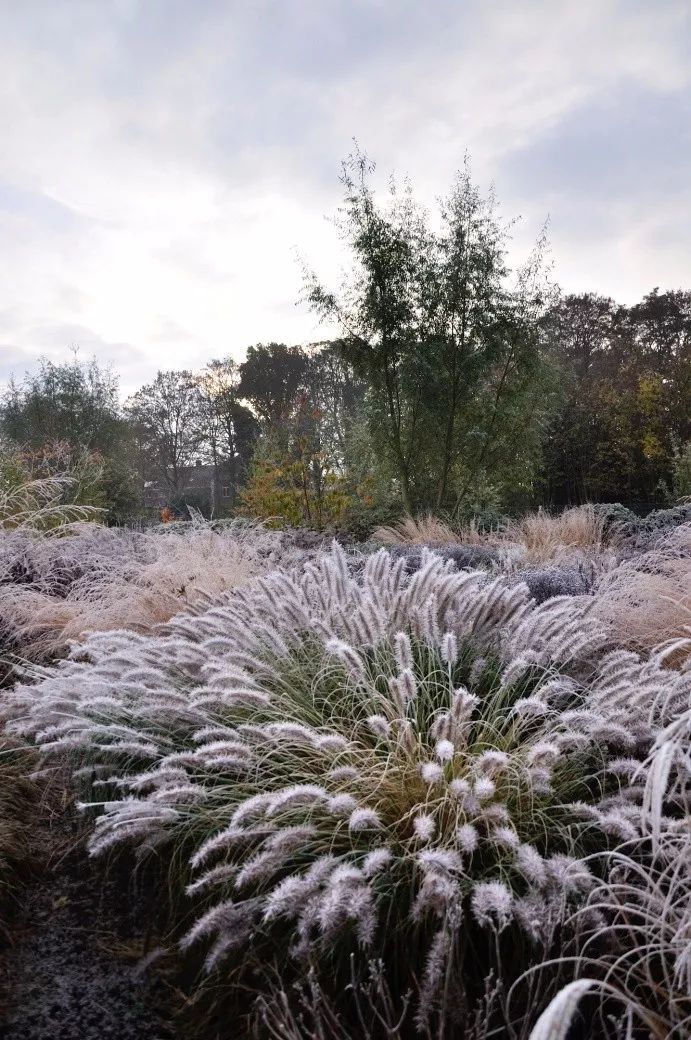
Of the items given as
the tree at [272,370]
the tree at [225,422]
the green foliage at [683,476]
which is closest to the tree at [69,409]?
the tree at [225,422]

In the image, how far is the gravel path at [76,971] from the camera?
5.53 feet

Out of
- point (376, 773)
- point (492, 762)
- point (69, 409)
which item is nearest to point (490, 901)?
point (492, 762)

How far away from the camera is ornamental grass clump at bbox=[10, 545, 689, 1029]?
149cm

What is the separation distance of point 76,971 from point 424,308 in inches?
466

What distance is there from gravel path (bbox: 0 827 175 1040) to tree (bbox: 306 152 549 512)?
34.5 ft

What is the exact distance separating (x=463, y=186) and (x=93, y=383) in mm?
16537

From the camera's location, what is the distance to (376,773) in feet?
6.47

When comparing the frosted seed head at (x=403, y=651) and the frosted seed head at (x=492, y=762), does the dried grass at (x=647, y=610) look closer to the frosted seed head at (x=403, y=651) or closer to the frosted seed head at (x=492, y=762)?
the frosted seed head at (x=403, y=651)

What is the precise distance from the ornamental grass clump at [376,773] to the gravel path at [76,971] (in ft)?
0.57

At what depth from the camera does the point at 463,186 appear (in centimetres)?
1234

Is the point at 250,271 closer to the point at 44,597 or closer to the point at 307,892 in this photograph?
the point at 44,597

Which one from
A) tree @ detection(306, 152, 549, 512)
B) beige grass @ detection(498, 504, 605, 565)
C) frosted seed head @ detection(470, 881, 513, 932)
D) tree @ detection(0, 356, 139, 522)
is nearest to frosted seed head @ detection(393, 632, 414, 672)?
frosted seed head @ detection(470, 881, 513, 932)

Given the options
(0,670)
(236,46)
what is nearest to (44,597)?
(0,670)

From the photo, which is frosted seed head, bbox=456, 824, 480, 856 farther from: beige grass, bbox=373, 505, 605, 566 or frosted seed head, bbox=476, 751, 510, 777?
beige grass, bbox=373, 505, 605, 566
